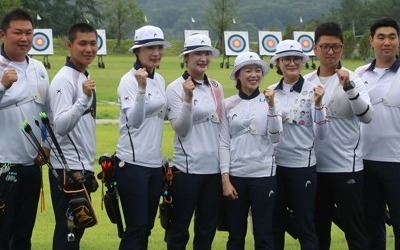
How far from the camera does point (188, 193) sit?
526 cm

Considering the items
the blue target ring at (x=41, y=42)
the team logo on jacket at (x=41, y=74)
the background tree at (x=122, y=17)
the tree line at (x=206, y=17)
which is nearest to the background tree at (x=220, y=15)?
the tree line at (x=206, y=17)

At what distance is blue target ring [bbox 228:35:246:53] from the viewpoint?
1593 inches

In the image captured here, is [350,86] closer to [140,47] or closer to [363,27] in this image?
[140,47]

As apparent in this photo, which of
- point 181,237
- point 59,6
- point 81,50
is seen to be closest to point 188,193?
point 181,237

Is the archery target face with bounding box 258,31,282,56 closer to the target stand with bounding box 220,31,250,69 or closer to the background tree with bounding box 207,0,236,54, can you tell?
the target stand with bounding box 220,31,250,69

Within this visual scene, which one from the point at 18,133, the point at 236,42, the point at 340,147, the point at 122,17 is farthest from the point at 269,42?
the point at 18,133

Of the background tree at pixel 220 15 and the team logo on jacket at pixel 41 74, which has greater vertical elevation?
the background tree at pixel 220 15

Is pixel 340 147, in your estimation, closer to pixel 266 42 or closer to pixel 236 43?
pixel 236 43

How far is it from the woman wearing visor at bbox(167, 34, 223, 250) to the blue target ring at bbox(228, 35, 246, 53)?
116 ft

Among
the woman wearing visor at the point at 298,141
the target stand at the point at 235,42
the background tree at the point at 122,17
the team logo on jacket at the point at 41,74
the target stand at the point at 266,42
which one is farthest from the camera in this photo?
the background tree at the point at 122,17

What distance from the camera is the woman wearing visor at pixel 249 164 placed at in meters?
5.27

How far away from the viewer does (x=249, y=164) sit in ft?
17.3

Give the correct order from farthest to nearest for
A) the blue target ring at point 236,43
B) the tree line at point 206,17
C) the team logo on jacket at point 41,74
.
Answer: the tree line at point 206,17 < the blue target ring at point 236,43 < the team logo on jacket at point 41,74

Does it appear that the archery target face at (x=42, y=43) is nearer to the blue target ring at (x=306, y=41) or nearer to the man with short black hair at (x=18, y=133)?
the blue target ring at (x=306, y=41)
